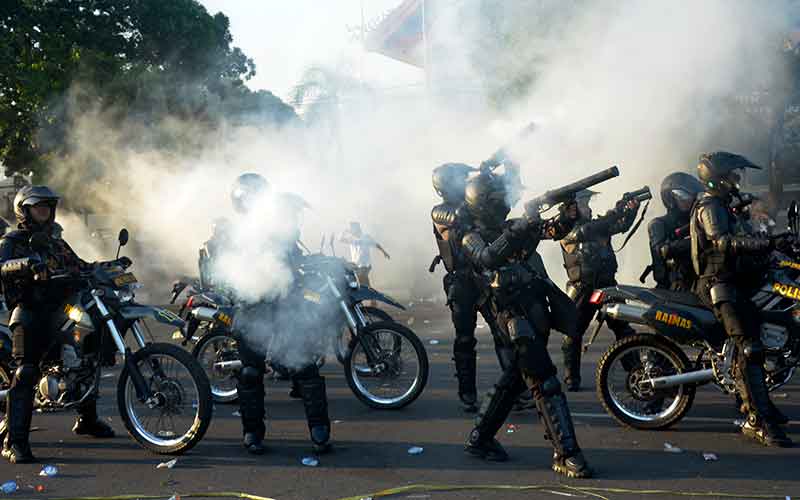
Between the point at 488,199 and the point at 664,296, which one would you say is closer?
the point at 488,199

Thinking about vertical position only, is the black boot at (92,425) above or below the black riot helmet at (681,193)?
below

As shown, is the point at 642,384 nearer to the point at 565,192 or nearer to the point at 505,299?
the point at 505,299

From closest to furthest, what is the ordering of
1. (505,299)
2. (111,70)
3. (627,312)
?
(505,299) < (627,312) < (111,70)

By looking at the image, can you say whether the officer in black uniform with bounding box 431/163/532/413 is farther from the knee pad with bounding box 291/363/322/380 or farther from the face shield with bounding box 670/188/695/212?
the face shield with bounding box 670/188/695/212

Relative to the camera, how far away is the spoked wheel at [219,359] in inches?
316

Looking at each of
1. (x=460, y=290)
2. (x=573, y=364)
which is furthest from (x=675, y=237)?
(x=460, y=290)

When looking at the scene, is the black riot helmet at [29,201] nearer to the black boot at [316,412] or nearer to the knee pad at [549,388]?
the black boot at [316,412]

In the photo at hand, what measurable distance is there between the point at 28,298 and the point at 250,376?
1.58 m

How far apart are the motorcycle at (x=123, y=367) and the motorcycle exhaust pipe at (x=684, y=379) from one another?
9.95 feet

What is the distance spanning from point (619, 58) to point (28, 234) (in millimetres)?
11130

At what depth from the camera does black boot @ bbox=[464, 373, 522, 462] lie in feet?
18.5

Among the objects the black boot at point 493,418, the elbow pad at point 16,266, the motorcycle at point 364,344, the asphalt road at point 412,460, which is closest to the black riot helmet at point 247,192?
the motorcycle at point 364,344

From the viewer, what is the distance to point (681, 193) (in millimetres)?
7527

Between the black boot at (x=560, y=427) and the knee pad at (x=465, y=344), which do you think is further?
the knee pad at (x=465, y=344)
